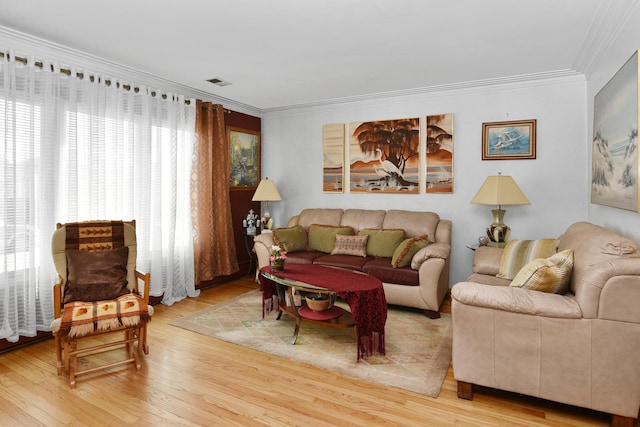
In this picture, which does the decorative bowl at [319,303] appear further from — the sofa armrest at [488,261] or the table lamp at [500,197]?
the table lamp at [500,197]

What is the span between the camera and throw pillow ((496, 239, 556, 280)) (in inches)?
132

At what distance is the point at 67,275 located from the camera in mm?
3131

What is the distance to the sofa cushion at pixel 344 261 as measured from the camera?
4.37m

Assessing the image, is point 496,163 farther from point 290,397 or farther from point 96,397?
point 96,397

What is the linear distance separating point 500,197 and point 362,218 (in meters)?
1.81

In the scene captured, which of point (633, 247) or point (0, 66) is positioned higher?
point (0, 66)

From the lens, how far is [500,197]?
4.05 meters

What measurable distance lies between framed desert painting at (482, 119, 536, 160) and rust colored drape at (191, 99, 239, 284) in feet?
11.6

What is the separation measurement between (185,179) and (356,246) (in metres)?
2.35

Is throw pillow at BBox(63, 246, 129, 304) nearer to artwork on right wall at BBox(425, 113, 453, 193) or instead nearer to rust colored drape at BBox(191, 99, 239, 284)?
rust colored drape at BBox(191, 99, 239, 284)

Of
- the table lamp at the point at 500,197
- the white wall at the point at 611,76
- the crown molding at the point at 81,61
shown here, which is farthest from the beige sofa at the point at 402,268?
the crown molding at the point at 81,61

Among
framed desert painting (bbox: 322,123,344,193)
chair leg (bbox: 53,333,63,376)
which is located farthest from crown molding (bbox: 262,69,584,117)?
chair leg (bbox: 53,333,63,376)

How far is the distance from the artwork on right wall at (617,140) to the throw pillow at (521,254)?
59 centimetres

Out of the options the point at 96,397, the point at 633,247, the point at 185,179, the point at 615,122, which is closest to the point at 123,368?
the point at 96,397
